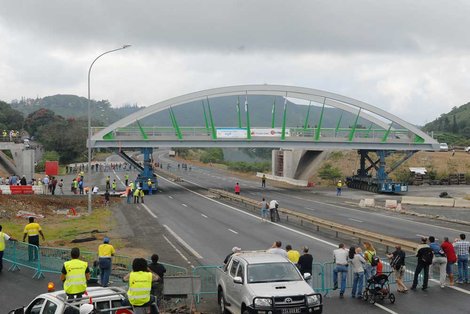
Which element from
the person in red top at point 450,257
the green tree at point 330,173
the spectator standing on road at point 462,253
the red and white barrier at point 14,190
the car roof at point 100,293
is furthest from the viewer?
the green tree at point 330,173

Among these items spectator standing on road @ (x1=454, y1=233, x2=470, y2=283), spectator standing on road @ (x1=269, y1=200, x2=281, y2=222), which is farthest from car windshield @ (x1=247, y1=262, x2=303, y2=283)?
spectator standing on road @ (x1=269, y1=200, x2=281, y2=222)

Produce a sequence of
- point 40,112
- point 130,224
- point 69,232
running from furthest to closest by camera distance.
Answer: point 40,112, point 130,224, point 69,232

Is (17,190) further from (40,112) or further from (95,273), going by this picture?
(40,112)

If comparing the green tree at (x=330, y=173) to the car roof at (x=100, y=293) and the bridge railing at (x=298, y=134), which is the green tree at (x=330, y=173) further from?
the car roof at (x=100, y=293)

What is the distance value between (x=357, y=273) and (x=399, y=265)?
4.55ft

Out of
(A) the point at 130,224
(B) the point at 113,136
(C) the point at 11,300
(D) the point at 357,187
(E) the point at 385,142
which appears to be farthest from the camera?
(D) the point at 357,187

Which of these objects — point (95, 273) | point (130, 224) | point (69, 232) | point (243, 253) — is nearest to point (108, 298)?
point (243, 253)

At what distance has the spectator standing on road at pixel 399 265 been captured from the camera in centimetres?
1514

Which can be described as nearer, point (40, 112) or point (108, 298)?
point (108, 298)

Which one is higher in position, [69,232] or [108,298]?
[108,298]

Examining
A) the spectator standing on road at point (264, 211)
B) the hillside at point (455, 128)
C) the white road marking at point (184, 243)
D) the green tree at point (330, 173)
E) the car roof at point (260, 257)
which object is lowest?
the white road marking at point (184, 243)

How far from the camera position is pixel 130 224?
107 feet

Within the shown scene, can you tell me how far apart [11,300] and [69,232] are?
1506cm

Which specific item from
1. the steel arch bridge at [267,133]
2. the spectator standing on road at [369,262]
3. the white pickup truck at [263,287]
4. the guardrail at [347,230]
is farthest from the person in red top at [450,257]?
the steel arch bridge at [267,133]
